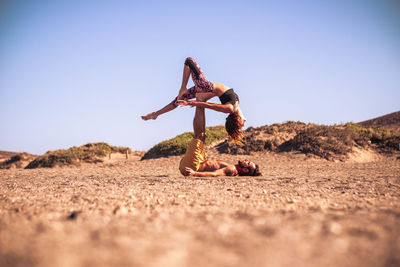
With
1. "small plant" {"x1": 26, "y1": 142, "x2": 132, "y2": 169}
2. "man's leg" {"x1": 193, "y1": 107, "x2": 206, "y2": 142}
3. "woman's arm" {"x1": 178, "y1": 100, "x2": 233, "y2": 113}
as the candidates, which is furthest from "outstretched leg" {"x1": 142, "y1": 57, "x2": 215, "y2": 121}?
"small plant" {"x1": 26, "y1": 142, "x2": 132, "y2": 169}

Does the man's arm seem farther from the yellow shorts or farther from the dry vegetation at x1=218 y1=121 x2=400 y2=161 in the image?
the dry vegetation at x1=218 y1=121 x2=400 y2=161

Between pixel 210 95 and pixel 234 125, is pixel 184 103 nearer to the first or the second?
pixel 210 95

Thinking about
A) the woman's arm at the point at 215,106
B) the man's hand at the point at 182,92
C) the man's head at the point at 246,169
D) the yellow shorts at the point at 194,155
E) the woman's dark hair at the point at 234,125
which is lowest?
the man's head at the point at 246,169

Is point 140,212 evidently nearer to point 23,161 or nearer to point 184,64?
point 184,64

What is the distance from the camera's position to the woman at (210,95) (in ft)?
19.3

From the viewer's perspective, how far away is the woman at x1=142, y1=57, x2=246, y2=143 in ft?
19.3

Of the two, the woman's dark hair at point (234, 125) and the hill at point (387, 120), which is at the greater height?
the hill at point (387, 120)

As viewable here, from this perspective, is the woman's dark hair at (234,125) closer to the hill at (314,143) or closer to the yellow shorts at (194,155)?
the yellow shorts at (194,155)

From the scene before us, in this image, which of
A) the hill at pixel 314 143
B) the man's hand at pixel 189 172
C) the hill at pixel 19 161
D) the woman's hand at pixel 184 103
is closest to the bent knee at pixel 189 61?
the woman's hand at pixel 184 103

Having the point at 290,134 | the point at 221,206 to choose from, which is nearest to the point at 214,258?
the point at 221,206

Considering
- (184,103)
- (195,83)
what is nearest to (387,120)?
(195,83)

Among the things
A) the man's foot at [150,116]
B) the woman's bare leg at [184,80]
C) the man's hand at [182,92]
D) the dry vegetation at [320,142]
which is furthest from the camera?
the dry vegetation at [320,142]

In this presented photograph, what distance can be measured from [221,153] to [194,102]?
8.50 meters

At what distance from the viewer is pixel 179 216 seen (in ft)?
7.53
